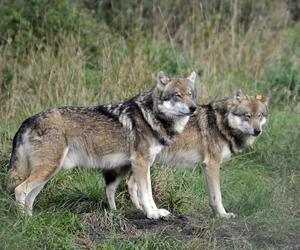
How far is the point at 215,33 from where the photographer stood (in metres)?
13.8

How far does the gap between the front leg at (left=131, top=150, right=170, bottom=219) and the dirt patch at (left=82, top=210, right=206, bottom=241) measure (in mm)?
125

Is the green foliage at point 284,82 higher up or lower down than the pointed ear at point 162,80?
lower down

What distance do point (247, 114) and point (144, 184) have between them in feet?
5.25

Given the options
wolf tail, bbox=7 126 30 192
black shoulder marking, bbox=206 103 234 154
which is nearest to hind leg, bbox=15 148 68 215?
wolf tail, bbox=7 126 30 192

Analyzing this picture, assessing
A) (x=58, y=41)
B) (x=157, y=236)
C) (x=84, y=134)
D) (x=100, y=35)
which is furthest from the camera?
(x=100, y=35)

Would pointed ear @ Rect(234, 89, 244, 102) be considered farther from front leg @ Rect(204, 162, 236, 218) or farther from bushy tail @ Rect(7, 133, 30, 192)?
bushy tail @ Rect(7, 133, 30, 192)

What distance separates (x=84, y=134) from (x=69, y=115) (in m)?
0.26

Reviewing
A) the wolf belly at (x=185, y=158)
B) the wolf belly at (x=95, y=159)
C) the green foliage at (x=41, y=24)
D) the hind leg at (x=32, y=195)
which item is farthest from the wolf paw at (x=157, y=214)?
the green foliage at (x=41, y=24)

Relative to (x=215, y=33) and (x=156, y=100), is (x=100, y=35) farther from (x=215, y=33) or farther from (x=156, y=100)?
(x=156, y=100)

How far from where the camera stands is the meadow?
773 centimetres

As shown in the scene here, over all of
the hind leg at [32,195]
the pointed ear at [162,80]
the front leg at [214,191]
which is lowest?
the front leg at [214,191]

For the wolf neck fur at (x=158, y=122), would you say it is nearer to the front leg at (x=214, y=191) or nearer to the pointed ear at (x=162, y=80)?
the pointed ear at (x=162, y=80)

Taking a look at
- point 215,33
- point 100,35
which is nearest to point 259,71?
point 215,33

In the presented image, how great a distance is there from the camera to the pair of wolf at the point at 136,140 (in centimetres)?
818
